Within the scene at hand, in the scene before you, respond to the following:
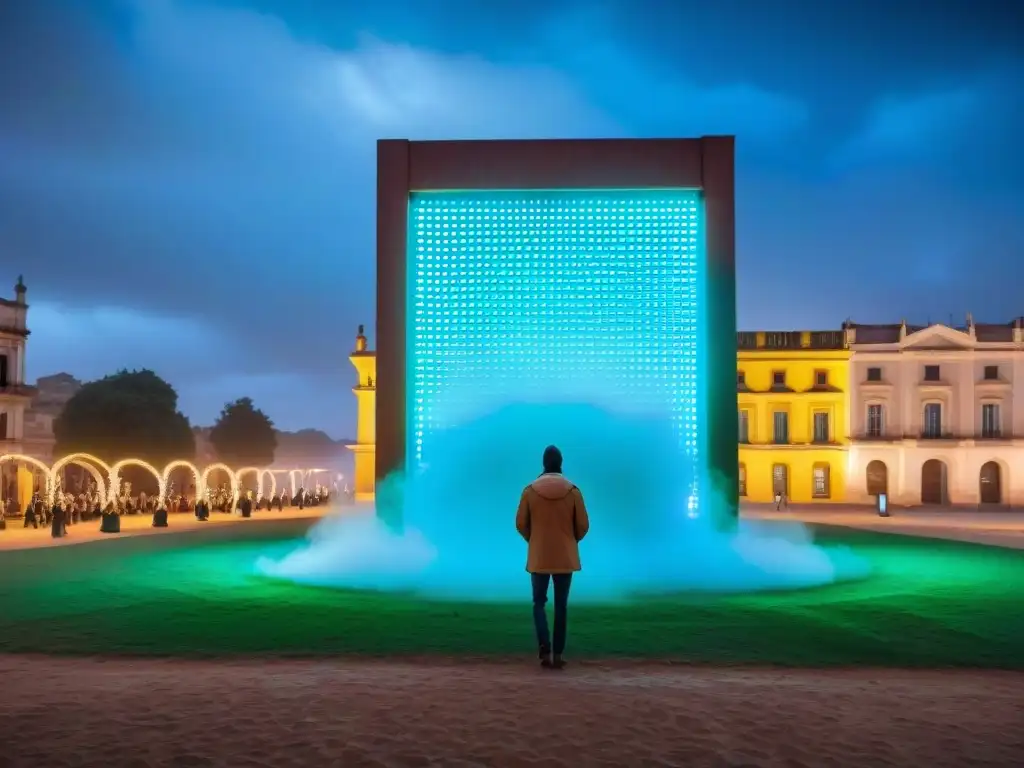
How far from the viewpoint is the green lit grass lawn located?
333 inches

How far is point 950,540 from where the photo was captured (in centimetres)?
2291

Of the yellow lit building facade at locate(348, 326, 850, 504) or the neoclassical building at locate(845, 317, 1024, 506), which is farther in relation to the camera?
the yellow lit building facade at locate(348, 326, 850, 504)

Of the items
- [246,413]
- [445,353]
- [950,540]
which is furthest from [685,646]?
[246,413]

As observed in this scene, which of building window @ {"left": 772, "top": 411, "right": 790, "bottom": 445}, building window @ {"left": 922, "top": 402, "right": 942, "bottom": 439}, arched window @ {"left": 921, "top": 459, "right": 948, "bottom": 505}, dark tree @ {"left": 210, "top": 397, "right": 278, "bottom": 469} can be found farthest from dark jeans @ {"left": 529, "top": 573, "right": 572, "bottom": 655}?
dark tree @ {"left": 210, "top": 397, "right": 278, "bottom": 469}

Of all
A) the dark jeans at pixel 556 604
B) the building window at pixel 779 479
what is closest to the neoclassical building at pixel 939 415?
the building window at pixel 779 479

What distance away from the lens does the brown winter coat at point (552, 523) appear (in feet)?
24.3

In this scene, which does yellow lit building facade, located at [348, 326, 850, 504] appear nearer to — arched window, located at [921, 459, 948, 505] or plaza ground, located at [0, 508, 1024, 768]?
arched window, located at [921, 459, 948, 505]

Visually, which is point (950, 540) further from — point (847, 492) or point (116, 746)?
point (847, 492)

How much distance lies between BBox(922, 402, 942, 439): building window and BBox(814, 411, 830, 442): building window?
5.37 metres

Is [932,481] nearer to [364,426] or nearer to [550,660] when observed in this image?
[364,426]

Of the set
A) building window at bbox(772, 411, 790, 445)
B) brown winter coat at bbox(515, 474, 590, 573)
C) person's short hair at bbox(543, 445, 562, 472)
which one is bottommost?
brown winter coat at bbox(515, 474, 590, 573)

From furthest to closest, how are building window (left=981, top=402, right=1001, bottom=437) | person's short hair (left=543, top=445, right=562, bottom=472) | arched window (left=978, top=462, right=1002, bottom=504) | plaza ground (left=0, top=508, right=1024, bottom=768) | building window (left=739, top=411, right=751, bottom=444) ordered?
building window (left=739, top=411, right=751, bottom=444) < arched window (left=978, top=462, right=1002, bottom=504) < building window (left=981, top=402, right=1001, bottom=437) < person's short hair (left=543, top=445, right=562, bottom=472) < plaza ground (left=0, top=508, right=1024, bottom=768)

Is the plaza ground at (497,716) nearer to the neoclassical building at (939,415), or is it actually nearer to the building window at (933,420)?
the neoclassical building at (939,415)

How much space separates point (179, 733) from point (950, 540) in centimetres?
2283
